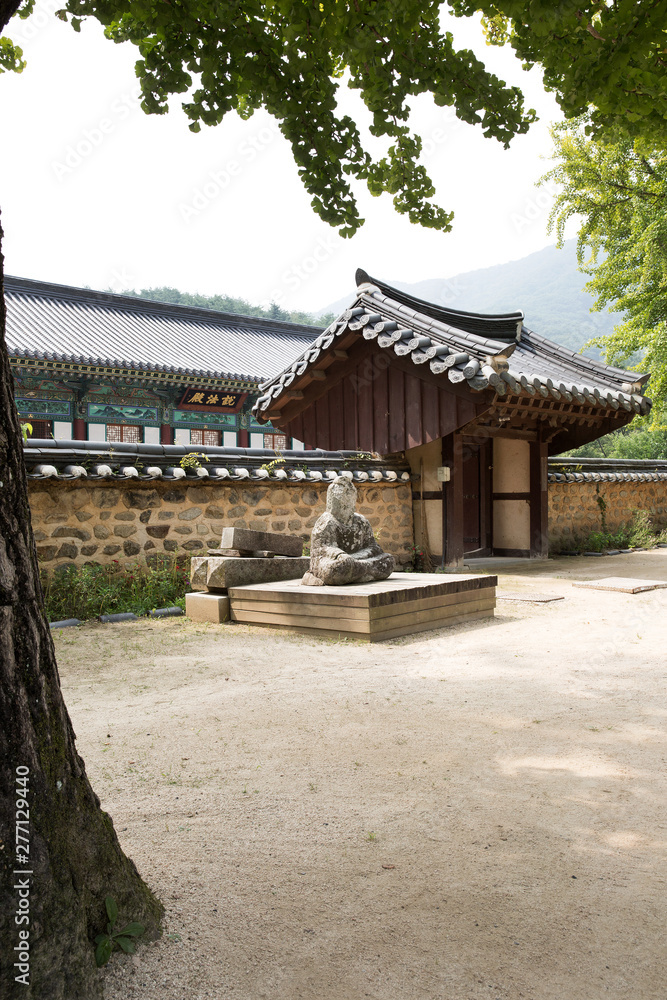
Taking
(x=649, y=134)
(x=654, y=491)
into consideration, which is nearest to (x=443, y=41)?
(x=649, y=134)

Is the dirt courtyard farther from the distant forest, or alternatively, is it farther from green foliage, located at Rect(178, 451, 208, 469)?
the distant forest

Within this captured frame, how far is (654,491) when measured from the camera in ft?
51.4

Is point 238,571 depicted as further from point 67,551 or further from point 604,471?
point 604,471

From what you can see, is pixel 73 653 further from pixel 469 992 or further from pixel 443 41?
pixel 443 41

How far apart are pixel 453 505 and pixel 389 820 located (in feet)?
25.8

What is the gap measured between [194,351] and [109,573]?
1285 cm

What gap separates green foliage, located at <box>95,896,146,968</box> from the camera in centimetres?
158

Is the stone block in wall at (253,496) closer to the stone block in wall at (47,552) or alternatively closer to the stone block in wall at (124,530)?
the stone block in wall at (124,530)

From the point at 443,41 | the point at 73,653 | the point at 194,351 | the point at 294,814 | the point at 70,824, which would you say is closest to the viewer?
the point at 70,824

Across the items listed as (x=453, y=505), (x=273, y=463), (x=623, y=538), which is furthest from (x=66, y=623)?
(x=623, y=538)

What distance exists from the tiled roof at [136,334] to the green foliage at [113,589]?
8.48 metres

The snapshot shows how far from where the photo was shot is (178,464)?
7.70 metres

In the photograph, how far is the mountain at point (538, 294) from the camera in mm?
95913

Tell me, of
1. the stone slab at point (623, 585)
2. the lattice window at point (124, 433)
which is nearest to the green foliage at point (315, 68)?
the stone slab at point (623, 585)
